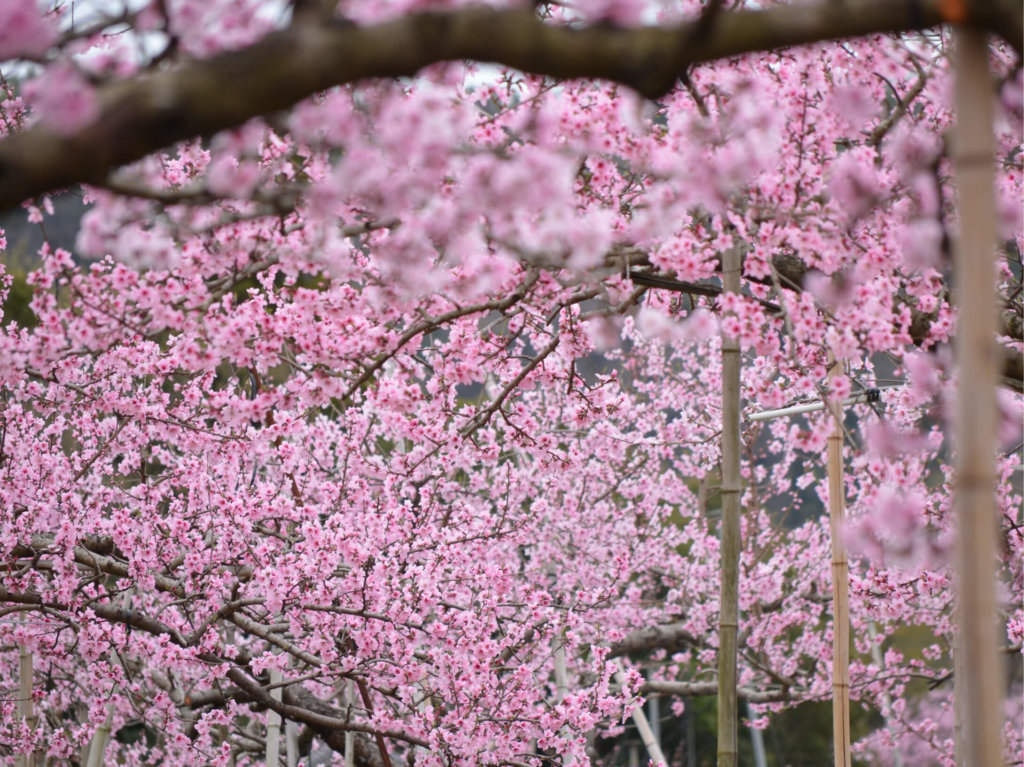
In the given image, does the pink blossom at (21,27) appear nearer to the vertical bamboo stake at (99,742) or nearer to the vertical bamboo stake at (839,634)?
the vertical bamboo stake at (839,634)

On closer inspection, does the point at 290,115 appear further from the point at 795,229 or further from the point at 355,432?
the point at 355,432

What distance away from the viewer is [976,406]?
2.04 m

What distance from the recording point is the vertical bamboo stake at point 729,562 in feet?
13.4

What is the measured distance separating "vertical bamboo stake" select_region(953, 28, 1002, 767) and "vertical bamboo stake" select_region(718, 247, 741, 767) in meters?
1.90

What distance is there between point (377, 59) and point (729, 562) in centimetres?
284

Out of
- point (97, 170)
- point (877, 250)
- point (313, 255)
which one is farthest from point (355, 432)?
point (97, 170)

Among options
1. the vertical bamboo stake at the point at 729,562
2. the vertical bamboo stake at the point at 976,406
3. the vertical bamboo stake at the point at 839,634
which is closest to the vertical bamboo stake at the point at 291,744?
the vertical bamboo stake at the point at 839,634

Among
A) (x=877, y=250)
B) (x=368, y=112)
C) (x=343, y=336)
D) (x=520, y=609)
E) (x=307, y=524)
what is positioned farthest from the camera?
(x=520, y=609)

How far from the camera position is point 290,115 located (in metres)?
2.60

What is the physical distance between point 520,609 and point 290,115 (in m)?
6.22

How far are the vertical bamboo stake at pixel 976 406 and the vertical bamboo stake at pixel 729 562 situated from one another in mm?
1903

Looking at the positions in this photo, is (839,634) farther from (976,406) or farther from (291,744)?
(291,744)

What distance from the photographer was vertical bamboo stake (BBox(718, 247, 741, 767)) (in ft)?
13.4

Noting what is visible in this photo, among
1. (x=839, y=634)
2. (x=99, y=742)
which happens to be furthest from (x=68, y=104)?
(x=99, y=742)
